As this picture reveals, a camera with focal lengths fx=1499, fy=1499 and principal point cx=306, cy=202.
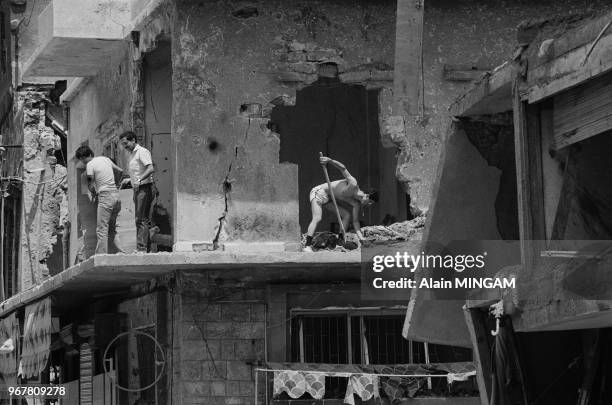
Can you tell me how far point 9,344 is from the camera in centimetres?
2344

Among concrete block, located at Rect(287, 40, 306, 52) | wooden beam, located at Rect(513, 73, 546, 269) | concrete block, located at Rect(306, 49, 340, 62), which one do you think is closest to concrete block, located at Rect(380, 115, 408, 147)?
concrete block, located at Rect(306, 49, 340, 62)

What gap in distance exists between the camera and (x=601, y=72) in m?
8.45

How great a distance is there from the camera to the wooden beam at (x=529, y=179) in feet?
30.3

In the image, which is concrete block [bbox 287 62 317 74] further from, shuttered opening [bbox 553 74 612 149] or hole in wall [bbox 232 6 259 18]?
shuttered opening [bbox 553 74 612 149]

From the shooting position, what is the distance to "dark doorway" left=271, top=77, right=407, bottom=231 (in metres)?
21.9

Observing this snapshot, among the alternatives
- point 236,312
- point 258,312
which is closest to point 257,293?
point 258,312

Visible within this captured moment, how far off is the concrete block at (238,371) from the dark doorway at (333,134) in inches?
189

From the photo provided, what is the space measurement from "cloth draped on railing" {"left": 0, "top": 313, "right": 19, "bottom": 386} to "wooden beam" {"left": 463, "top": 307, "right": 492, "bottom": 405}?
1414 centimetres

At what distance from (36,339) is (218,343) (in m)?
4.47

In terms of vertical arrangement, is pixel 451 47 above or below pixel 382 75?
above

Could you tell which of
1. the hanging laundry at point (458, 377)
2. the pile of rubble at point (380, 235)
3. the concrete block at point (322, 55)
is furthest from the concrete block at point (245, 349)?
the concrete block at point (322, 55)

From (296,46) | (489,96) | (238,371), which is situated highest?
(296,46)

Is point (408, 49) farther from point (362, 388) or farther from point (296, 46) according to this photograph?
point (362, 388)

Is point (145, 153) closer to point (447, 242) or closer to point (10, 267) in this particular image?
point (447, 242)
